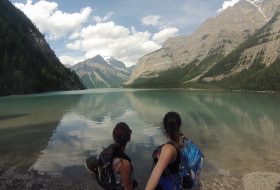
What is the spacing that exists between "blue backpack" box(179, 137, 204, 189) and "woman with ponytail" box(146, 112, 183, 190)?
0.41ft

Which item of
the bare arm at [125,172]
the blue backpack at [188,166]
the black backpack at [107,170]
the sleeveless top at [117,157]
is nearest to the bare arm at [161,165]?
the blue backpack at [188,166]

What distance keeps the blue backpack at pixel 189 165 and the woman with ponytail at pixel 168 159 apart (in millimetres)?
126

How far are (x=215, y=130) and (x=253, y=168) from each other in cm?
2207

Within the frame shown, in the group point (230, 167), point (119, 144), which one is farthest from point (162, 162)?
point (230, 167)

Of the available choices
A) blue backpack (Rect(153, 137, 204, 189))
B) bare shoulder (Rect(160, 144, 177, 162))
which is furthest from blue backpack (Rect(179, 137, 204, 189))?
bare shoulder (Rect(160, 144, 177, 162))

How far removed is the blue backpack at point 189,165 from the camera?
303 inches

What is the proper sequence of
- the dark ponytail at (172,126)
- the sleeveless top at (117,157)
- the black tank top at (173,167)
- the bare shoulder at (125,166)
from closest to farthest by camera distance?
the black tank top at (173,167), the dark ponytail at (172,126), the bare shoulder at (125,166), the sleeveless top at (117,157)

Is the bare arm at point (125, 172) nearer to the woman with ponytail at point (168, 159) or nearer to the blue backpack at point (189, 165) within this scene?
the woman with ponytail at point (168, 159)

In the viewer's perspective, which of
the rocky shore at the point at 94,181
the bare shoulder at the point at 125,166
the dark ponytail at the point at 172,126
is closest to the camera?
the dark ponytail at the point at 172,126

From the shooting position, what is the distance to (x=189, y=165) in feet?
25.3

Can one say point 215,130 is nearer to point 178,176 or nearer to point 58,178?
point 58,178

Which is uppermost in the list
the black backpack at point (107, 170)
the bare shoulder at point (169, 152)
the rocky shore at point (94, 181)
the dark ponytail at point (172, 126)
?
the dark ponytail at point (172, 126)

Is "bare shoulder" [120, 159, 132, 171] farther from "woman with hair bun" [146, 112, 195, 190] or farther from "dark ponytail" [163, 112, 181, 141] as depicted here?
"dark ponytail" [163, 112, 181, 141]

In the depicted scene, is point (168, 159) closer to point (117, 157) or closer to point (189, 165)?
point (189, 165)
